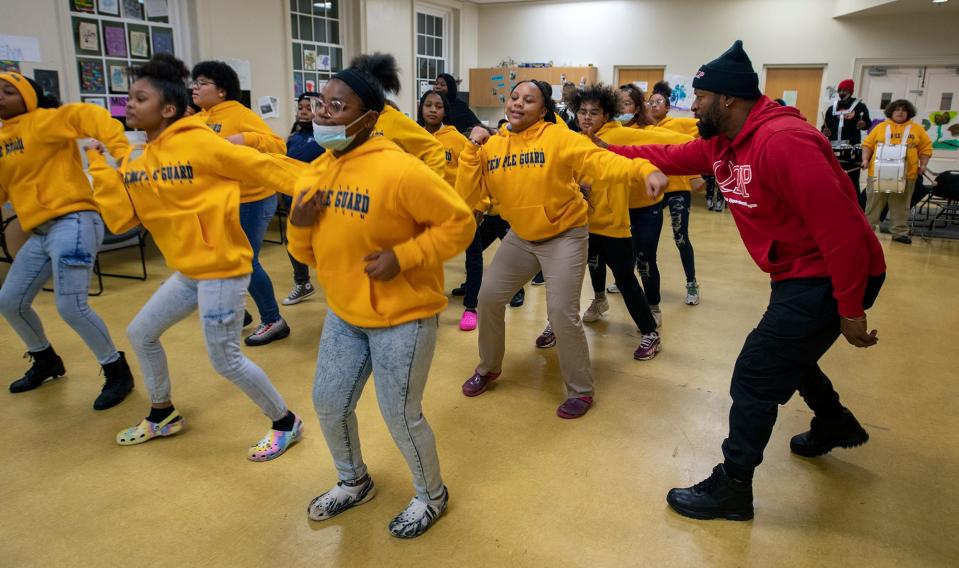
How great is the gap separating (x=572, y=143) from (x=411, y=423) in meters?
1.47

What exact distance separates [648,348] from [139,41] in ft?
19.6

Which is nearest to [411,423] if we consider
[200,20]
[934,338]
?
[934,338]

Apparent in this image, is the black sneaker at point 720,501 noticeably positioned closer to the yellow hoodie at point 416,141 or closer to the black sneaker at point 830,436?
the black sneaker at point 830,436

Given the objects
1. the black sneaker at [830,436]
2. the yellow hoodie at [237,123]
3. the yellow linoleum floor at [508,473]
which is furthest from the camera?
the yellow hoodie at [237,123]

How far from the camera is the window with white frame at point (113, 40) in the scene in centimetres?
598

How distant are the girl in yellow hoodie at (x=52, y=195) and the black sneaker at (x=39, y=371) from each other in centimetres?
29

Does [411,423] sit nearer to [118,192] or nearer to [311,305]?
[118,192]

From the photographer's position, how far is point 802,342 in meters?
2.12

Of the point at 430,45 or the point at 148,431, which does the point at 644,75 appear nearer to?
the point at 430,45

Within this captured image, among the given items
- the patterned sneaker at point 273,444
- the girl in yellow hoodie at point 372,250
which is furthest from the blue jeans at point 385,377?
the patterned sneaker at point 273,444

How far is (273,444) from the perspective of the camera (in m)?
2.74

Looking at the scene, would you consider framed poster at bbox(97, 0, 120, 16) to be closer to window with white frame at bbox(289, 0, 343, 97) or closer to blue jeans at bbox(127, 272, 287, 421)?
window with white frame at bbox(289, 0, 343, 97)

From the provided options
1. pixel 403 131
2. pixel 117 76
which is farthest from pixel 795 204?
pixel 117 76

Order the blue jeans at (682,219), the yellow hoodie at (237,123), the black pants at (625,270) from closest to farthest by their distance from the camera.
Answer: the black pants at (625,270), the yellow hoodie at (237,123), the blue jeans at (682,219)
